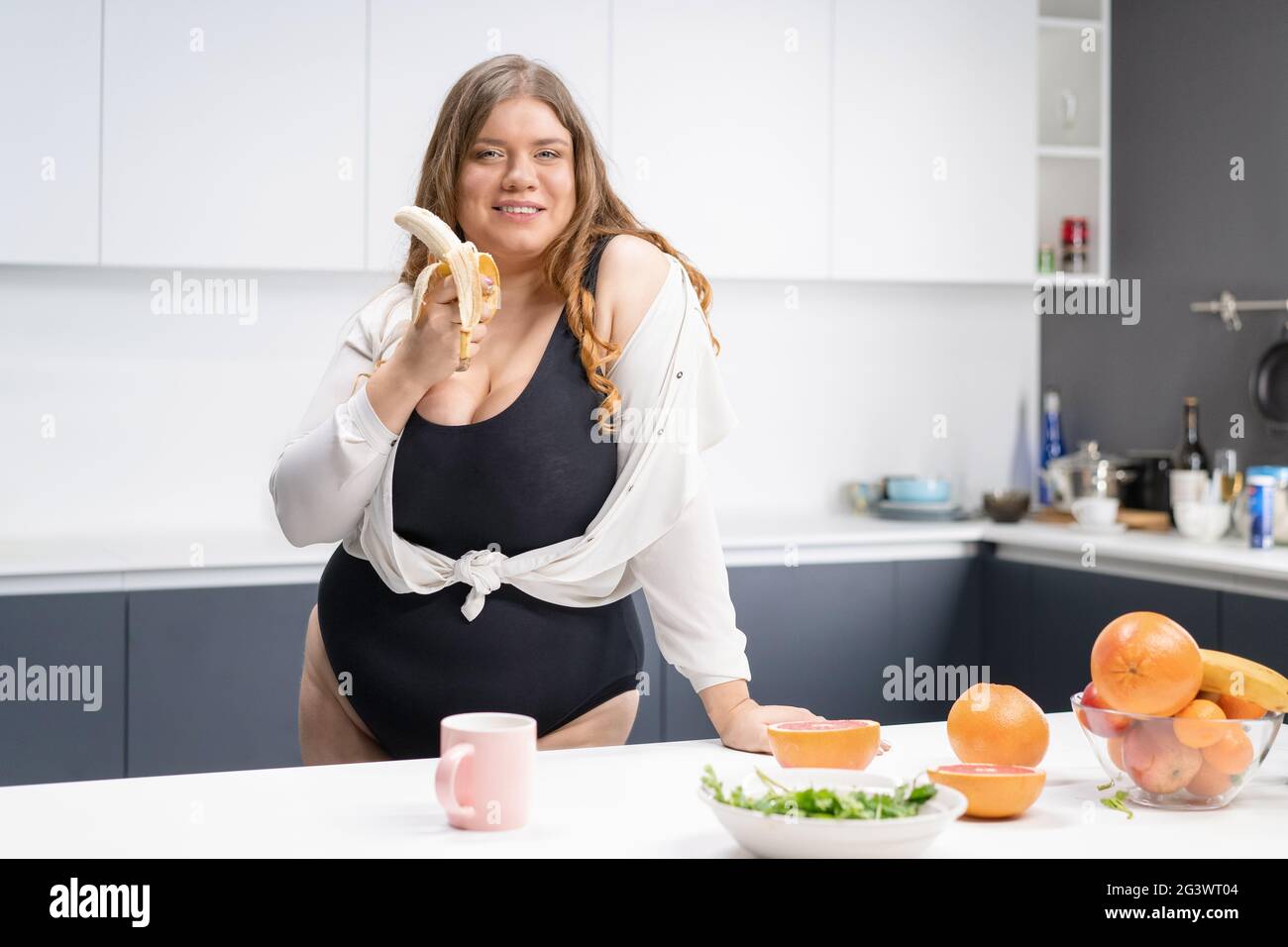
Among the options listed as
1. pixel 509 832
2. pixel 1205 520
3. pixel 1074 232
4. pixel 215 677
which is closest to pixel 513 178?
pixel 509 832

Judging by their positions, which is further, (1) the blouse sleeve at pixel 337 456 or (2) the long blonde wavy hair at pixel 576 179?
(2) the long blonde wavy hair at pixel 576 179

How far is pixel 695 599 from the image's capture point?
4.90 ft

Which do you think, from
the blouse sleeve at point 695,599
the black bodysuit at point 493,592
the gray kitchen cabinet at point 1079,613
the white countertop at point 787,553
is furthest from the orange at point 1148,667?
the gray kitchen cabinet at point 1079,613

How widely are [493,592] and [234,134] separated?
201 centimetres

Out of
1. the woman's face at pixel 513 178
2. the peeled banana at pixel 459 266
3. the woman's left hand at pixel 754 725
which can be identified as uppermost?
the woman's face at pixel 513 178

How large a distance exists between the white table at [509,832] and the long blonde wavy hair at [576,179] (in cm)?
48

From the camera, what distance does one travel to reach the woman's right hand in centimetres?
130

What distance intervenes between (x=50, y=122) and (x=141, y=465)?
Result: 2.77 feet

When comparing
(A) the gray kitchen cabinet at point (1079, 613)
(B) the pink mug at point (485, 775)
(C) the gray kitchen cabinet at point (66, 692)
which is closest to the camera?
(B) the pink mug at point (485, 775)

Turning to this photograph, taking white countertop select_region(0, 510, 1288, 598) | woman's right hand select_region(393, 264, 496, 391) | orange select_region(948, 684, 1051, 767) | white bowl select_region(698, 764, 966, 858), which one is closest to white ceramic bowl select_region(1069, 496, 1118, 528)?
white countertop select_region(0, 510, 1288, 598)

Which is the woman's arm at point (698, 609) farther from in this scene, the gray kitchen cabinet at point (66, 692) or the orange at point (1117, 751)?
the gray kitchen cabinet at point (66, 692)

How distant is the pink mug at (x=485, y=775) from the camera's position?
1.04 meters

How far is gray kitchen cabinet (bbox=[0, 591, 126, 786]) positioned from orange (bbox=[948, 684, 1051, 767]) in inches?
81.5

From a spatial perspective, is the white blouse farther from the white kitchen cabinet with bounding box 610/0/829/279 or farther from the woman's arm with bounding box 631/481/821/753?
the white kitchen cabinet with bounding box 610/0/829/279
